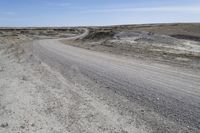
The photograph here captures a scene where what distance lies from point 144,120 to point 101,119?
1.07 m

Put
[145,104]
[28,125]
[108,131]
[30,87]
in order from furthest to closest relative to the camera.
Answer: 1. [30,87]
2. [145,104]
3. [28,125]
4. [108,131]

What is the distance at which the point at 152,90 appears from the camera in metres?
10.3

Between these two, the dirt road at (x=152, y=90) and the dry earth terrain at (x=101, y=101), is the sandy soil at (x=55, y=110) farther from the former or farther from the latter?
the dirt road at (x=152, y=90)

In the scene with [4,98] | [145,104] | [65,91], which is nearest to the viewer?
[145,104]

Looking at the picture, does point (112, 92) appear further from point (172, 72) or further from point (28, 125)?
point (172, 72)

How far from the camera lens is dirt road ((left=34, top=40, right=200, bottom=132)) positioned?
23.9ft

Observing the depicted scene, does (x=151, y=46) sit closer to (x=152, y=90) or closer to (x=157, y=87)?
(x=157, y=87)

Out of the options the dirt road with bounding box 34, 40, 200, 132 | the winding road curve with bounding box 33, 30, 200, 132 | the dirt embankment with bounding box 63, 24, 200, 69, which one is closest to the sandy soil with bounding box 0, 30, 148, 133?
the dirt road with bounding box 34, 40, 200, 132

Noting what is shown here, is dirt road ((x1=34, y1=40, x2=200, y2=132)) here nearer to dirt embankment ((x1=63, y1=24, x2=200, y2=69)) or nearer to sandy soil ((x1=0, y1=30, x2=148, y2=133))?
sandy soil ((x1=0, y1=30, x2=148, y2=133))

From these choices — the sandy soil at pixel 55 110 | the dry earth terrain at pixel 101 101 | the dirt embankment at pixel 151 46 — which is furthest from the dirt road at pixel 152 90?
the dirt embankment at pixel 151 46

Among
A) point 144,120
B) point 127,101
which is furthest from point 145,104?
point 144,120

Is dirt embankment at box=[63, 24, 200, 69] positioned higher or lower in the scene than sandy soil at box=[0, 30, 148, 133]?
lower

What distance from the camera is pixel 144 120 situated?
7.22 m

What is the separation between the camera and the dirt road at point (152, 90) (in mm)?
7281
